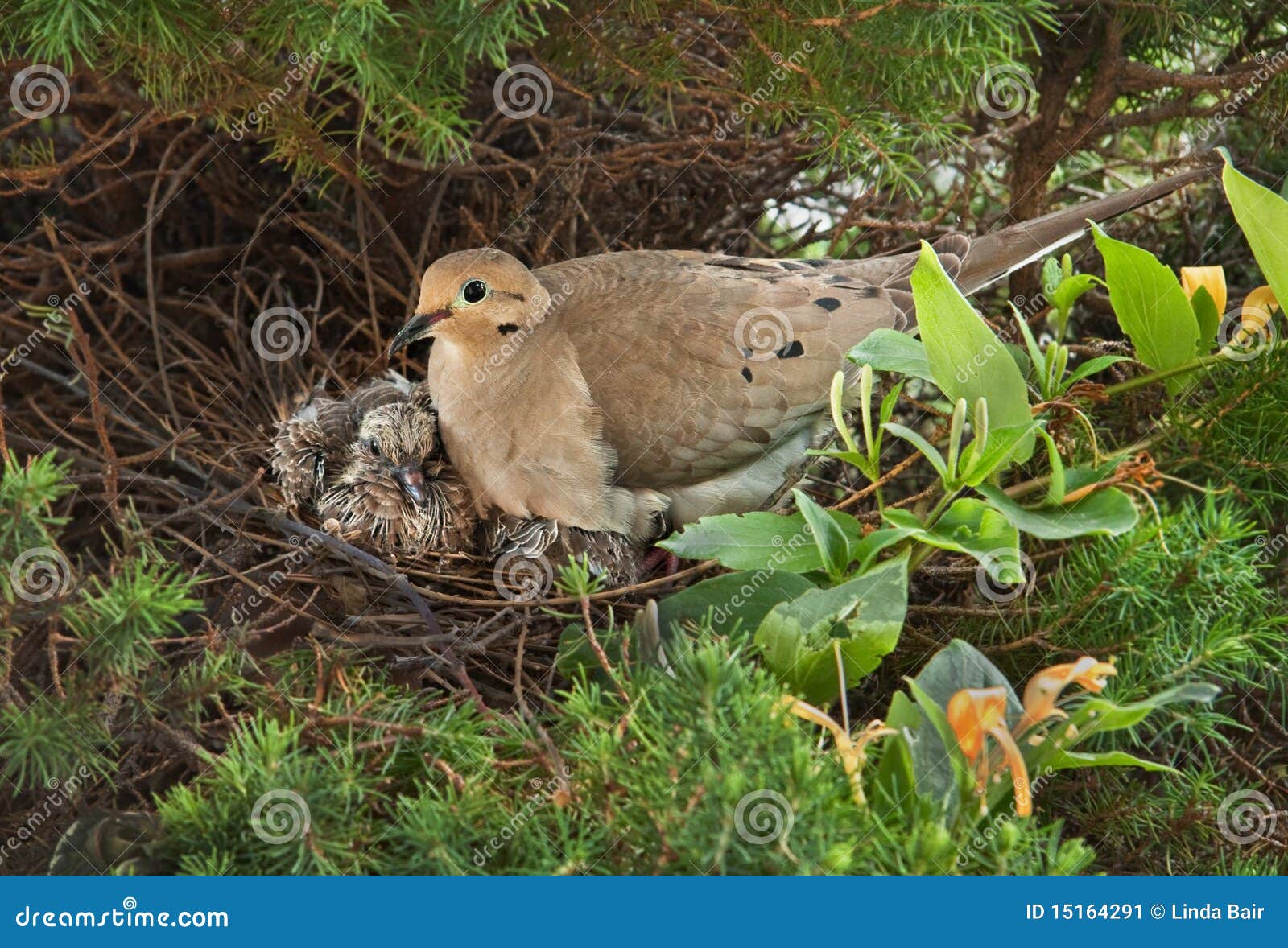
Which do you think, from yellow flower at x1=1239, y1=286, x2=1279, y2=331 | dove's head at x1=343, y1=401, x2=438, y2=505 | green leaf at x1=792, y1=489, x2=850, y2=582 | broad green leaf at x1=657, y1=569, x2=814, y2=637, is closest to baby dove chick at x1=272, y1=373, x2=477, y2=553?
dove's head at x1=343, y1=401, x2=438, y2=505

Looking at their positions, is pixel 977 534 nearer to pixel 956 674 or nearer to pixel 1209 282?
pixel 956 674

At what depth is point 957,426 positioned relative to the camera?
1295 mm

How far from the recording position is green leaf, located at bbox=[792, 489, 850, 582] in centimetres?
132

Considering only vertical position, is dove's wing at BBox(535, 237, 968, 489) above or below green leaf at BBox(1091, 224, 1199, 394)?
below

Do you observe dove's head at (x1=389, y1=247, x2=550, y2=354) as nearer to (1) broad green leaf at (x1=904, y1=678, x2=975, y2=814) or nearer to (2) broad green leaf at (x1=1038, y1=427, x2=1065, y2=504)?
(2) broad green leaf at (x1=1038, y1=427, x2=1065, y2=504)

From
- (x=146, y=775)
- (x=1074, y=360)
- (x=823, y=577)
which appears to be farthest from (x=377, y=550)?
(x=1074, y=360)

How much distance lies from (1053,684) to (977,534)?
8.4 inches

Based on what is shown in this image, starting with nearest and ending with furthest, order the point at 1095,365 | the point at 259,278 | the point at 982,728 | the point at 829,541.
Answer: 1. the point at 982,728
2. the point at 829,541
3. the point at 1095,365
4. the point at 259,278

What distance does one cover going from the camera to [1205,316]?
1525mm

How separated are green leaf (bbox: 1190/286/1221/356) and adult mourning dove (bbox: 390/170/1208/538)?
1.19 feet

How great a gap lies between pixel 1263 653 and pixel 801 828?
2.52 feet

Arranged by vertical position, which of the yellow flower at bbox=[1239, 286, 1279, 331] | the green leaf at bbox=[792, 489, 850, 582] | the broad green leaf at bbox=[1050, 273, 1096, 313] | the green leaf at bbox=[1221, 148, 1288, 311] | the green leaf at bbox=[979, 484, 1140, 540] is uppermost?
the green leaf at bbox=[1221, 148, 1288, 311]

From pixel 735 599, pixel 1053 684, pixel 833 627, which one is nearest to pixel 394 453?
pixel 735 599

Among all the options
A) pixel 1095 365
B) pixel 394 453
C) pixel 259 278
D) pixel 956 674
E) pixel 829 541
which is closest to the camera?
pixel 956 674
